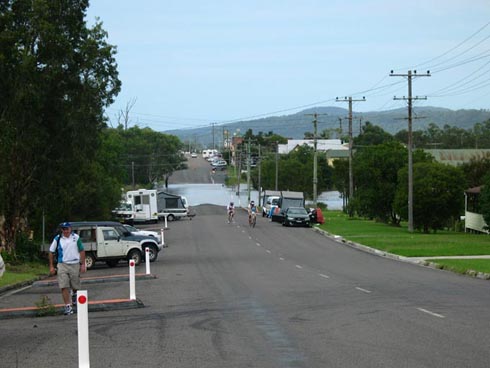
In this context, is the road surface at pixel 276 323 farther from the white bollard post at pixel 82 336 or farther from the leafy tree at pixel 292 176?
the leafy tree at pixel 292 176

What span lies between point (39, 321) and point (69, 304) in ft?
3.34

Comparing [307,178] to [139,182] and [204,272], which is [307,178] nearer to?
[139,182]

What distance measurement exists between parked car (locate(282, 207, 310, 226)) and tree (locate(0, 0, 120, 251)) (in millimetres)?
31954

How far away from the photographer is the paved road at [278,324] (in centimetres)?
1095

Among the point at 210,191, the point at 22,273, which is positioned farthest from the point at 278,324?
the point at 210,191

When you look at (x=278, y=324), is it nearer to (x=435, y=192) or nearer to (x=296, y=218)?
(x=435, y=192)

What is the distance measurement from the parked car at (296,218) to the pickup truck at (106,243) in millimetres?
32853

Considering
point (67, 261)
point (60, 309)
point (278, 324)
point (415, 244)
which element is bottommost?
point (415, 244)

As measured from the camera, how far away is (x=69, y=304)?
16484 millimetres

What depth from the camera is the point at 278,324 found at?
46.5 ft

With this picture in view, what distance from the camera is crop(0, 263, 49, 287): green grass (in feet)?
85.2

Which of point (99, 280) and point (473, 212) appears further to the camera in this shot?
point (473, 212)

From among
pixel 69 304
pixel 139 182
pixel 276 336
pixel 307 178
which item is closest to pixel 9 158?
pixel 69 304

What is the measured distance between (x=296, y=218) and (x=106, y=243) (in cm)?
3402
